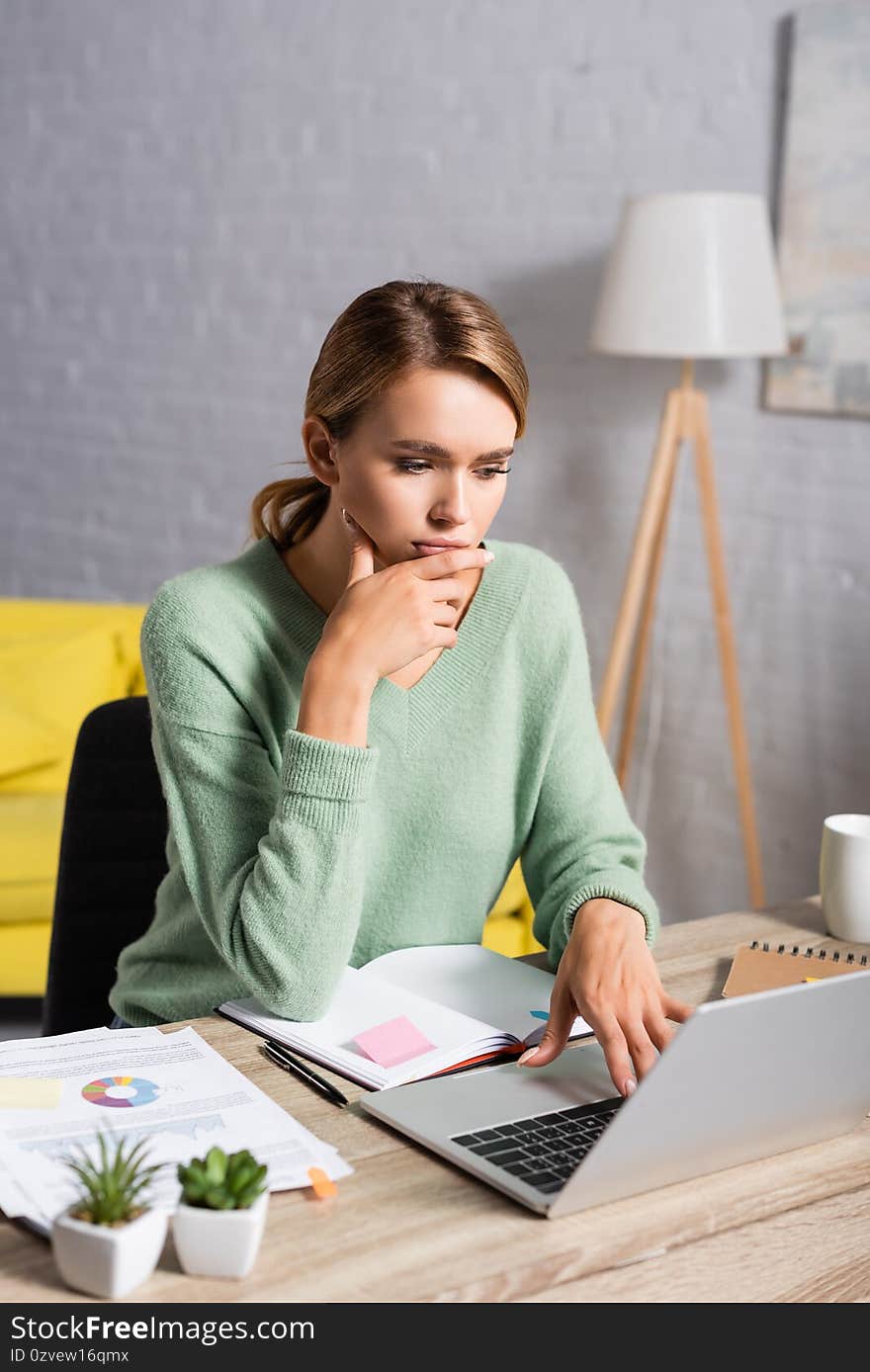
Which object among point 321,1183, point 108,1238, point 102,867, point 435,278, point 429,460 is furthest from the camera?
point 435,278

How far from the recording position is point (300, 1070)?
1084mm

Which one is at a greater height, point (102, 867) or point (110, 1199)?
point (110, 1199)

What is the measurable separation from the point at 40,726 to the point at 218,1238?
8.13ft

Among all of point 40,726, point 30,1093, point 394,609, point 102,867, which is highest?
point 394,609

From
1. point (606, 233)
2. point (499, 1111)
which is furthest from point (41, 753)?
point (499, 1111)

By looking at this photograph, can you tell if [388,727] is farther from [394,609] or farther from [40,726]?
[40,726]

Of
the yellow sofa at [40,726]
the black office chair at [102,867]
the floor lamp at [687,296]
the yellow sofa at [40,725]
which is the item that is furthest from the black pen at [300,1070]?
the floor lamp at [687,296]

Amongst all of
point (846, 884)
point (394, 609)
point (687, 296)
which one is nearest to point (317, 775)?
point (394, 609)

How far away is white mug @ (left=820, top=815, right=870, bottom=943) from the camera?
4.70 feet

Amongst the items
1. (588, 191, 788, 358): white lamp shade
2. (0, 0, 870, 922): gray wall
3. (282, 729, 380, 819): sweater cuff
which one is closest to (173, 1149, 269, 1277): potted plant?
(282, 729, 380, 819): sweater cuff

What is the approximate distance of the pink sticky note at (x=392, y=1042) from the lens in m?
1.11

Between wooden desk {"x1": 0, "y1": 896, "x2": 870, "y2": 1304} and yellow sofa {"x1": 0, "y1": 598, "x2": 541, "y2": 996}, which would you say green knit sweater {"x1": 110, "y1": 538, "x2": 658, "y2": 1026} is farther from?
yellow sofa {"x1": 0, "y1": 598, "x2": 541, "y2": 996}

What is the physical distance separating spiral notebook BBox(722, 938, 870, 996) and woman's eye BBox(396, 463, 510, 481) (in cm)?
47

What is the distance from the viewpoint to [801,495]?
320cm
